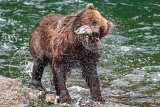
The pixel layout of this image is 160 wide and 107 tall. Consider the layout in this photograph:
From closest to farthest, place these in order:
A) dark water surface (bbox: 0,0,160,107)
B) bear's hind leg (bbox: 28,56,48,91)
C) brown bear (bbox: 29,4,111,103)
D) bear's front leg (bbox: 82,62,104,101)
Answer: brown bear (bbox: 29,4,111,103) < bear's front leg (bbox: 82,62,104,101) < bear's hind leg (bbox: 28,56,48,91) < dark water surface (bbox: 0,0,160,107)

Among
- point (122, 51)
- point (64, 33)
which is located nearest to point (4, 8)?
point (122, 51)

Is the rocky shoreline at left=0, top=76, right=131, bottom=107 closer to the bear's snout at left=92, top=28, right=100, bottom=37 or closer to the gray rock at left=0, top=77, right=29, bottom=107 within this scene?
the gray rock at left=0, top=77, right=29, bottom=107

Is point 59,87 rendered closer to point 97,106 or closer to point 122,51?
point 97,106

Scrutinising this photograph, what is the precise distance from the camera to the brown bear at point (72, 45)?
6598 millimetres

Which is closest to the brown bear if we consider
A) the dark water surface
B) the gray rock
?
the dark water surface

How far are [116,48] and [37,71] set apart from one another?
13.2ft

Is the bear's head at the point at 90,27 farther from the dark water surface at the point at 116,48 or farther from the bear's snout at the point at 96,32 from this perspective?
the dark water surface at the point at 116,48

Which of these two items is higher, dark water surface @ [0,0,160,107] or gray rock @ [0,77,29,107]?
gray rock @ [0,77,29,107]

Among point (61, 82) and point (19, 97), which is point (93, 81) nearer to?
point (61, 82)

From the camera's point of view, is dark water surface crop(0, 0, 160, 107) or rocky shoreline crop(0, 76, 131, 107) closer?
rocky shoreline crop(0, 76, 131, 107)

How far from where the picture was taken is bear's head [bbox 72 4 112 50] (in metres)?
6.48

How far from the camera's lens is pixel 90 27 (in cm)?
651

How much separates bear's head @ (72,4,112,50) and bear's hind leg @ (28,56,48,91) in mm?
1442

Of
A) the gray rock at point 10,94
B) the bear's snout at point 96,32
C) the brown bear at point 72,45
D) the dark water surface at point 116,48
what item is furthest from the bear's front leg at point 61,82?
the bear's snout at point 96,32
